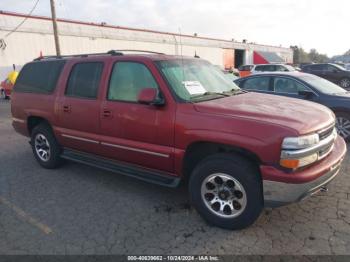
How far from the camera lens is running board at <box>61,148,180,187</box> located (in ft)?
12.6

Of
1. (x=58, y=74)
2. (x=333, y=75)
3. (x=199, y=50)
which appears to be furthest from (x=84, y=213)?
(x=199, y=50)

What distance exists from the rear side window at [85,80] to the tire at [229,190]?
1987mm

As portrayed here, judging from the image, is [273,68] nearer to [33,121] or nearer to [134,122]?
[33,121]

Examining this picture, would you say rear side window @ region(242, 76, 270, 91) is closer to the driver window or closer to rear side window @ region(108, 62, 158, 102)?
the driver window

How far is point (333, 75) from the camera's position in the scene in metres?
19.1

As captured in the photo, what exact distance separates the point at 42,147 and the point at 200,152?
320cm

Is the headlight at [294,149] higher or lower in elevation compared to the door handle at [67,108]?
lower

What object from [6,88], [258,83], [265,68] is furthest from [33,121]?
[265,68]

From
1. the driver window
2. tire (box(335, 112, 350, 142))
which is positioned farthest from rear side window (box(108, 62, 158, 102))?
tire (box(335, 112, 350, 142))

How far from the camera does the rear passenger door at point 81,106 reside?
446 centimetres

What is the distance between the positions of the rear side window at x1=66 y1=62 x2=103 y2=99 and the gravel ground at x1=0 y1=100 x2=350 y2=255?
1.38 m

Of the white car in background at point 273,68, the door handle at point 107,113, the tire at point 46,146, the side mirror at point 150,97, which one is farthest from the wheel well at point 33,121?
the white car in background at point 273,68

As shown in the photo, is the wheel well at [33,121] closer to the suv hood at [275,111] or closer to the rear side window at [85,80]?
the rear side window at [85,80]

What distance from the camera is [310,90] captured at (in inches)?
269
